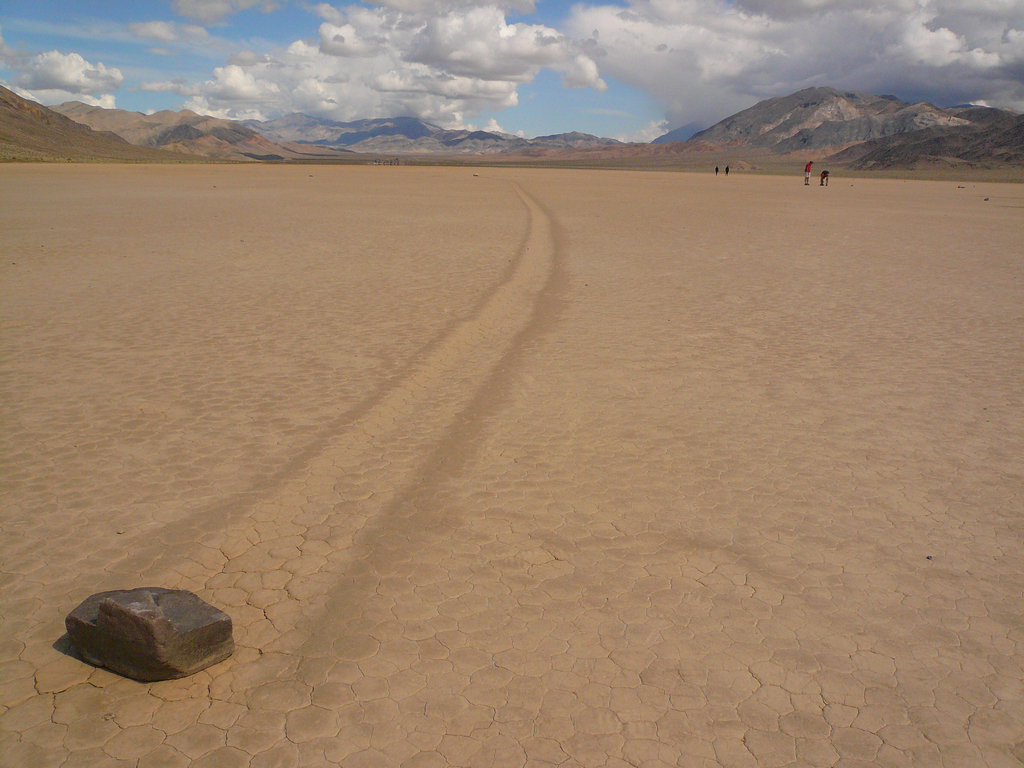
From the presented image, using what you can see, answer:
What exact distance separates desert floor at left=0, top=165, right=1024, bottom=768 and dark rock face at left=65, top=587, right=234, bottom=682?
84 millimetres

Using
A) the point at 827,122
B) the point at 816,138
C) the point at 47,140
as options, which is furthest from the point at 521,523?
the point at 827,122

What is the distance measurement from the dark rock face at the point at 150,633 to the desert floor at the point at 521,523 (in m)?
0.08

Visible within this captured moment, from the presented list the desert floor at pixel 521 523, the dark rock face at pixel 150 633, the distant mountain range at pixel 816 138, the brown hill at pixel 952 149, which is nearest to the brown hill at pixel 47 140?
the distant mountain range at pixel 816 138

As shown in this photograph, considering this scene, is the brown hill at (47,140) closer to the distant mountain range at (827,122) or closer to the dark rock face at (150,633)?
the dark rock face at (150,633)

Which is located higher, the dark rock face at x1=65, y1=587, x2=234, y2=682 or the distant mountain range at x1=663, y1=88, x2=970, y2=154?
the distant mountain range at x1=663, y1=88, x2=970, y2=154

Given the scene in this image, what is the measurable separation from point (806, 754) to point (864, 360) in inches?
204

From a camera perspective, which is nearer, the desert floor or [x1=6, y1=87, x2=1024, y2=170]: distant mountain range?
the desert floor

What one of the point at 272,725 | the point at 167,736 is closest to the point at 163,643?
the point at 167,736

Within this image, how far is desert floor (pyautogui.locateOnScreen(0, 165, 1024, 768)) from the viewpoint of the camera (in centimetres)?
269

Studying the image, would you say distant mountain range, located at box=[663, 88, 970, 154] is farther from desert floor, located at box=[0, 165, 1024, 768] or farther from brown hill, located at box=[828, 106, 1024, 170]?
desert floor, located at box=[0, 165, 1024, 768]

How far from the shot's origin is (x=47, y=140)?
7912cm

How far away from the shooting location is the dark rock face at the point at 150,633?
274 cm

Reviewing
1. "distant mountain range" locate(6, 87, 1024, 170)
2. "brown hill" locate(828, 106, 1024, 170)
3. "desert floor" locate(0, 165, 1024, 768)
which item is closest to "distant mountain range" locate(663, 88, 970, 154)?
"distant mountain range" locate(6, 87, 1024, 170)

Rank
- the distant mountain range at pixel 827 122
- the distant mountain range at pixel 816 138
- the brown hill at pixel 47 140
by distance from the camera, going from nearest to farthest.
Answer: the brown hill at pixel 47 140 < the distant mountain range at pixel 816 138 < the distant mountain range at pixel 827 122
